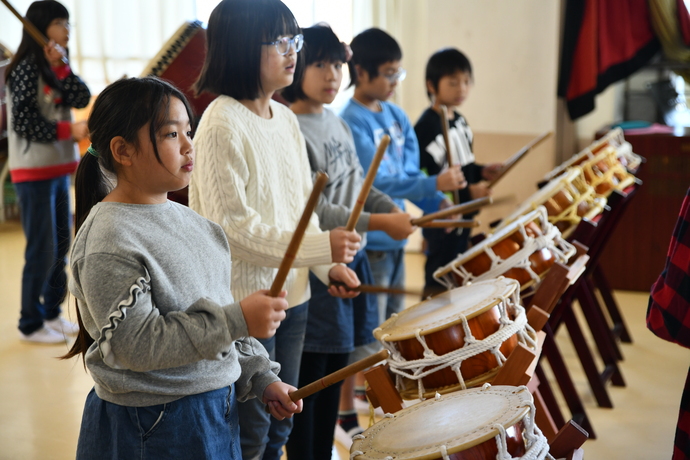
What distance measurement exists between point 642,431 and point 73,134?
90.6 inches

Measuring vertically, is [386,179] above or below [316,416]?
above

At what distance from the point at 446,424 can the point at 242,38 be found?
81cm

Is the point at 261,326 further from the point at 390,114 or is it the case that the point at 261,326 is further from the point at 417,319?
the point at 390,114

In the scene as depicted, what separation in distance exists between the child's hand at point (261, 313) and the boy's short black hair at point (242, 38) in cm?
58

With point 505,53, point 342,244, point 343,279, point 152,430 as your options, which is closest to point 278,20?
point 342,244

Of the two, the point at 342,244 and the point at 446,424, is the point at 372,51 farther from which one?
the point at 446,424

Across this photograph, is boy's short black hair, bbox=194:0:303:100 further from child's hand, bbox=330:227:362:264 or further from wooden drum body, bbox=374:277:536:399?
wooden drum body, bbox=374:277:536:399

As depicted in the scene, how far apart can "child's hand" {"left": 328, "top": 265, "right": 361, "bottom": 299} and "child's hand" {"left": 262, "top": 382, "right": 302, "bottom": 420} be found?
47 centimetres

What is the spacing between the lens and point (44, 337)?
299 cm

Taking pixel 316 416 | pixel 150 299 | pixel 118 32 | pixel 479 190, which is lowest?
Result: pixel 316 416

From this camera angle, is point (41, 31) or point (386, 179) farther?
point (41, 31)

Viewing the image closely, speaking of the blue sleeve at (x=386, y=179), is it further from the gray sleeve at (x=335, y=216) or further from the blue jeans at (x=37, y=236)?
the blue jeans at (x=37, y=236)

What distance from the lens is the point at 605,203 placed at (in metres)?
2.32

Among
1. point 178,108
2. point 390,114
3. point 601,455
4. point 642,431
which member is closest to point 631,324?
point 642,431
